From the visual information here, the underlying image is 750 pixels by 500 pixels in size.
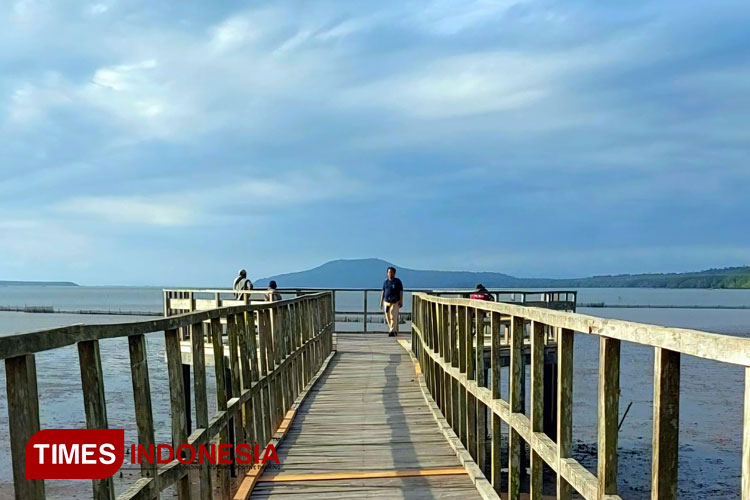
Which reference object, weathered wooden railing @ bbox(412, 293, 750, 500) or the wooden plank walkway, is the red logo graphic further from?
the wooden plank walkway

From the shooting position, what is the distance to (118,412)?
18625 mm

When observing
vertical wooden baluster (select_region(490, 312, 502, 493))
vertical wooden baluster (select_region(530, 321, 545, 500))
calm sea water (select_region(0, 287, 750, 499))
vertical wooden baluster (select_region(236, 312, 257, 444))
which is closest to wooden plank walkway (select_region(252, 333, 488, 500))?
vertical wooden baluster (select_region(490, 312, 502, 493))

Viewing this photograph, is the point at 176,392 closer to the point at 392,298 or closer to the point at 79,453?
the point at 79,453

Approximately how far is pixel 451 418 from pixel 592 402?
626 inches

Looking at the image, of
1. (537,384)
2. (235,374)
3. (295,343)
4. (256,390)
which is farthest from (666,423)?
(295,343)

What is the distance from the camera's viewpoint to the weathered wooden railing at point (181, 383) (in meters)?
2.02

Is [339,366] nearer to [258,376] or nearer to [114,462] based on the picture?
[258,376]

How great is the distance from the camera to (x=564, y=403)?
3.32 metres

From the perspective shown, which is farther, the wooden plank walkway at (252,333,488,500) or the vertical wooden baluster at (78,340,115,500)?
the wooden plank walkway at (252,333,488,500)

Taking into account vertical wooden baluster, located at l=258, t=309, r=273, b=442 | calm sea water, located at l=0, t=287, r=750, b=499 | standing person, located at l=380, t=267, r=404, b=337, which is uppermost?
vertical wooden baluster, located at l=258, t=309, r=273, b=442

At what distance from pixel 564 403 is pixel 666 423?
1.03m

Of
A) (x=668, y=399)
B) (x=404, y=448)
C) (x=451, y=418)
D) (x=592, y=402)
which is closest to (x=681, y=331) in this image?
(x=668, y=399)

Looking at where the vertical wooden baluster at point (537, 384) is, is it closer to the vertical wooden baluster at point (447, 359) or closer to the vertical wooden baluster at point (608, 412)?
the vertical wooden baluster at point (608, 412)

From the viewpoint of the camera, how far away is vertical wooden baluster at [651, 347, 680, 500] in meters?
2.29
